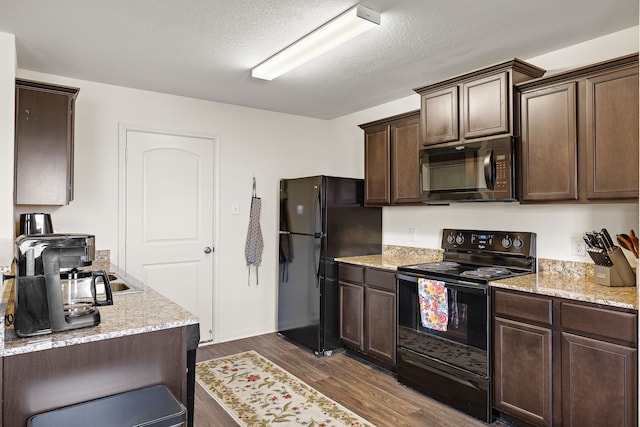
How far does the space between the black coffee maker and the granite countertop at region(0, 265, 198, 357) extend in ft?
0.12

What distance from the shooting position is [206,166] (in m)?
4.05

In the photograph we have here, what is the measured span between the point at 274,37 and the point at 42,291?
1.88 meters

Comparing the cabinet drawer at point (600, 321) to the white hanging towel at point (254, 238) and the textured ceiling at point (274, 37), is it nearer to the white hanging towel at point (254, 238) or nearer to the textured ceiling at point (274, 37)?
the textured ceiling at point (274, 37)

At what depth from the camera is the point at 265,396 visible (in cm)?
296

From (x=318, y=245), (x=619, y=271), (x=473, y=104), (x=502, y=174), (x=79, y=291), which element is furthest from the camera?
(x=318, y=245)

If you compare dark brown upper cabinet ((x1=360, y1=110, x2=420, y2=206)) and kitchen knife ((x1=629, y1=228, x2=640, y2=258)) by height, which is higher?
dark brown upper cabinet ((x1=360, y1=110, x2=420, y2=206))

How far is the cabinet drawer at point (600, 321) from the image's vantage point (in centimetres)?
199

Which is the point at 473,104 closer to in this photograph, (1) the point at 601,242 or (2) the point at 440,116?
(2) the point at 440,116

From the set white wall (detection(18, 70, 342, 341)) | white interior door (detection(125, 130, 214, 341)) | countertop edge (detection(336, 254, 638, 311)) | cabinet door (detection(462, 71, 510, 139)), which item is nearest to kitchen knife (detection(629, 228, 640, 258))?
countertop edge (detection(336, 254, 638, 311))

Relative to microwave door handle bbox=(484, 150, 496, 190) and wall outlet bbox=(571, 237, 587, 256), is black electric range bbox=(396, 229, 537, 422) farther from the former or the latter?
microwave door handle bbox=(484, 150, 496, 190)

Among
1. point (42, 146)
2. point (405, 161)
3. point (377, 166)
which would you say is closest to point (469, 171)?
point (405, 161)

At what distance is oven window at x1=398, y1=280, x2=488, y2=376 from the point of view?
2611 millimetres

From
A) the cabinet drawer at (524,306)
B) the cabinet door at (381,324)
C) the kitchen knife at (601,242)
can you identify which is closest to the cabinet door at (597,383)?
the cabinet drawer at (524,306)

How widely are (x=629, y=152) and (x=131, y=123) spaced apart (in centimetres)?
362
